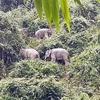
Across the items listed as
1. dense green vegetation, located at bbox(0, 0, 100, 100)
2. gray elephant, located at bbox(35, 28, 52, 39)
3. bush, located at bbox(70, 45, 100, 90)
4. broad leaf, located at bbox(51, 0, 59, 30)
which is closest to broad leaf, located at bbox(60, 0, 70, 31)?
broad leaf, located at bbox(51, 0, 59, 30)

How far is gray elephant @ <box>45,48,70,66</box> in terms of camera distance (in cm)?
869

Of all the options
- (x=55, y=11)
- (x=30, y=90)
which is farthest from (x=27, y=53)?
(x=55, y=11)

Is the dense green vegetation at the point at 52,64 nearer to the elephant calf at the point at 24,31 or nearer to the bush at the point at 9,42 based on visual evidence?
the bush at the point at 9,42

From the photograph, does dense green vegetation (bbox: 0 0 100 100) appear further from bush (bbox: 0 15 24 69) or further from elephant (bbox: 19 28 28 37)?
elephant (bbox: 19 28 28 37)

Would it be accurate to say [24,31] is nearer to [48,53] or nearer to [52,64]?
[48,53]

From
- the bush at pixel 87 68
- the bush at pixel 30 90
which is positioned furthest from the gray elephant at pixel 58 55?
the bush at pixel 30 90

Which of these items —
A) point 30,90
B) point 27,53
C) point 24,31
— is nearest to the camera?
point 30,90

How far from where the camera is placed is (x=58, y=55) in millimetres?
8773

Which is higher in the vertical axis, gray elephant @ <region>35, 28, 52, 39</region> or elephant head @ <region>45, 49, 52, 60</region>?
gray elephant @ <region>35, 28, 52, 39</region>

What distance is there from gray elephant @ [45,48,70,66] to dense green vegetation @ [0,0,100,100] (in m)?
0.18

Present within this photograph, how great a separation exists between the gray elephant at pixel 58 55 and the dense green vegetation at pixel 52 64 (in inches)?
7.2

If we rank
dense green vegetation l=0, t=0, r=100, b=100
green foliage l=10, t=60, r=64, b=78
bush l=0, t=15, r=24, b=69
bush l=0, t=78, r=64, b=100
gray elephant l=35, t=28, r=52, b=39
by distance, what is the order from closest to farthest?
bush l=0, t=78, r=64, b=100 → dense green vegetation l=0, t=0, r=100, b=100 → green foliage l=10, t=60, r=64, b=78 → bush l=0, t=15, r=24, b=69 → gray elephant l=35, t=28, r=52, b=39

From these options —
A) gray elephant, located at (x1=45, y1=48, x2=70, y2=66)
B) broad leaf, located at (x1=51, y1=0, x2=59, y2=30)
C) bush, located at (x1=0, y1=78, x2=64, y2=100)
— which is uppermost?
broad leaf, located at (x1=51, y1=0, x2=59, y2=30)

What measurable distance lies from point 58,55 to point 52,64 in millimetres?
822
